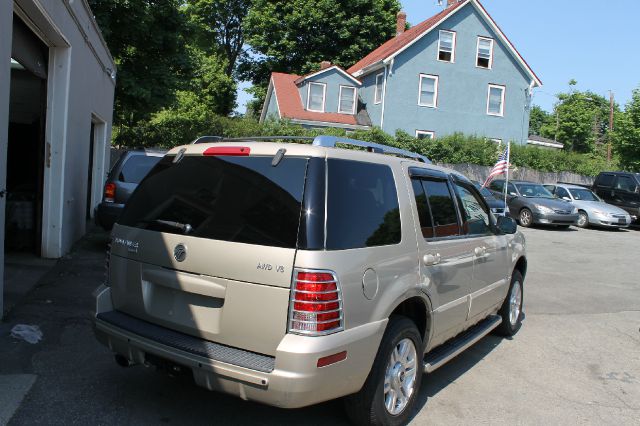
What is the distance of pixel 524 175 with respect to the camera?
29781 millimetres

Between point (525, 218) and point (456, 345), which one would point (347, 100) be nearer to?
point (525, 218)

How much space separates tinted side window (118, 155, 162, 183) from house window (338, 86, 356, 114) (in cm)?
2429

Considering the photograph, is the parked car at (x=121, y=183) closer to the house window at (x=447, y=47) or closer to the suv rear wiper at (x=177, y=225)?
the suv rear wiper at (x=177, y=225)

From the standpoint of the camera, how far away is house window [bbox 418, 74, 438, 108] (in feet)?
103

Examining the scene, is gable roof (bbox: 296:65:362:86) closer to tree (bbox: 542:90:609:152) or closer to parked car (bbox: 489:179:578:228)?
parked car (bbox: 489:179:578:228)

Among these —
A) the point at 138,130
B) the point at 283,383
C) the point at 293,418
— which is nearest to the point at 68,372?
the point at 293,418

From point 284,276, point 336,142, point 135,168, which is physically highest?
point 336,142

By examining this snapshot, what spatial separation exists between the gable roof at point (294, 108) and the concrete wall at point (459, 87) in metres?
2.04

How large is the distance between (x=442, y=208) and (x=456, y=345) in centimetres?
121

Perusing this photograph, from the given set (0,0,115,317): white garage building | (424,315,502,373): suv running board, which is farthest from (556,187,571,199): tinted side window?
(0,0,115,317): white garage building

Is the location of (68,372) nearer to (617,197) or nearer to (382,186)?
(382,186)

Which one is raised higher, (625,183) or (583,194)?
(625,183)

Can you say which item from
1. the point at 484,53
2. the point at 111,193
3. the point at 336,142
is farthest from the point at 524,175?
the point at 336,142

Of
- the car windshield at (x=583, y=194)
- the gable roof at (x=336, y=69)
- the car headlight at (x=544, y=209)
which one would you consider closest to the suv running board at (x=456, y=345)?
the car headlight at (x=544, y=209)
